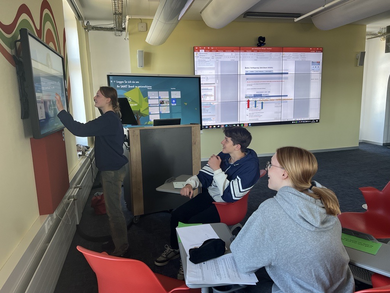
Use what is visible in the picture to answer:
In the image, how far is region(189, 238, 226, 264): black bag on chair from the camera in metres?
1.24

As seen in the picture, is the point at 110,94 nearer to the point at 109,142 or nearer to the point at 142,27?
the point at 109,142

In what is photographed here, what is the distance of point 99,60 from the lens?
5.92m

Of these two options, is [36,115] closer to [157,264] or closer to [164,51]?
[157,264]

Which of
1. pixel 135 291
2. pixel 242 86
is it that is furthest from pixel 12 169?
pixel 242 86

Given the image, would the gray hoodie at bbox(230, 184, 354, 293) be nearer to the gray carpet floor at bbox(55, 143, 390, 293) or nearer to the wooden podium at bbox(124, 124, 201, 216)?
the gray carpet floor at bbox(55, 143, 390, 293)

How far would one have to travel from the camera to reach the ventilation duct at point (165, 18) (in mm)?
3404

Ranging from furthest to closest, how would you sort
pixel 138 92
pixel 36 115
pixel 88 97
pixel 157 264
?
pixel 88 97 < pixel 138 92 < pixel 157 264 < pixel 36 115

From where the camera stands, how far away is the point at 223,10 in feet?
14.5

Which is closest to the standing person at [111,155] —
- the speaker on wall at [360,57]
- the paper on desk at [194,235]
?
the paper on desk at [194,235]

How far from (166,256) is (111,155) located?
102cm

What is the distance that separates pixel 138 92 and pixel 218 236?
3.89 meters

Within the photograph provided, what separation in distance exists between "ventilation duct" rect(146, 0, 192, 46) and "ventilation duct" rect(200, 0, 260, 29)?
0.82 meters

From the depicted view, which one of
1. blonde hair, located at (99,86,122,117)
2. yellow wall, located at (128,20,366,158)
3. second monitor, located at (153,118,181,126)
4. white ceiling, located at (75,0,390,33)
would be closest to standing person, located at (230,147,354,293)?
blonde hair, located at (99,86,122,117)

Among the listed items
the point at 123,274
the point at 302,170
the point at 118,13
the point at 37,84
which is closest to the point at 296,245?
the point at 302,170
